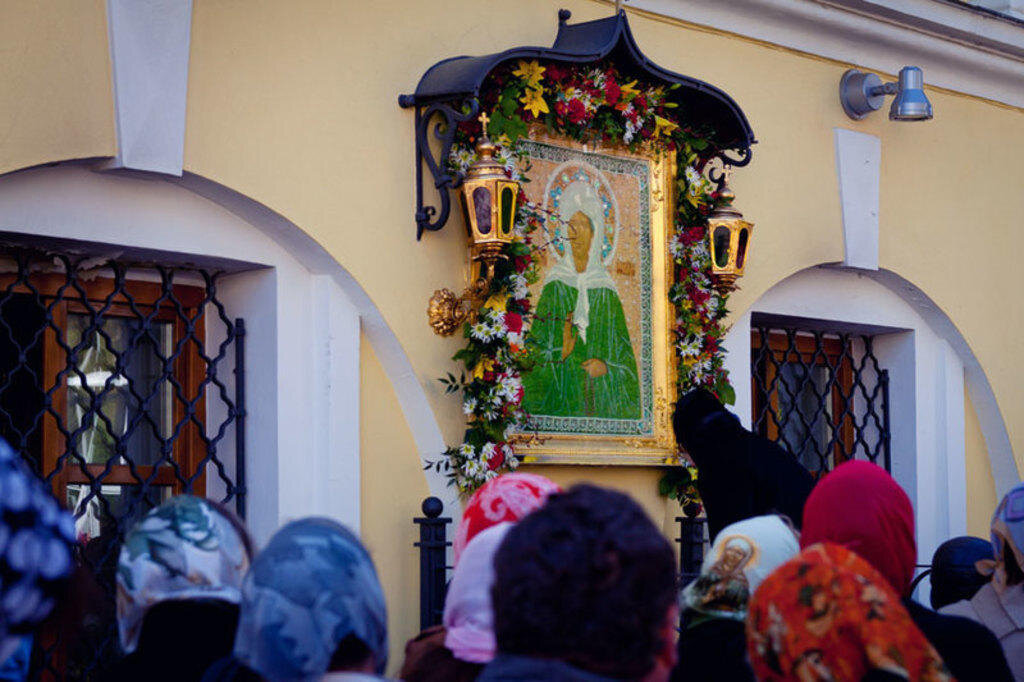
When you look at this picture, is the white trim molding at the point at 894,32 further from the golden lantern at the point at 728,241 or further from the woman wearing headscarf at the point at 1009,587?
the woman wearing headscarf at the point at 1009,587

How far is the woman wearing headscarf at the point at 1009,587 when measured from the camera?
383 cm

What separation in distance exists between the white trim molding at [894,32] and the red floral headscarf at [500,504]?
10.2 ft

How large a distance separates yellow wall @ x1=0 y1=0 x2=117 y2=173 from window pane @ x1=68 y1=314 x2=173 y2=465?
27.8 inches

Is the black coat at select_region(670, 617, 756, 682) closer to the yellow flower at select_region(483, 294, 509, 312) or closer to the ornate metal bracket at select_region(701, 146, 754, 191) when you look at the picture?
the yellow flower at select_region(483, 294, 509, 312)

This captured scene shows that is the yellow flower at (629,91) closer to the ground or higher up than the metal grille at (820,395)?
higher up

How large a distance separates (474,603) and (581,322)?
9.40ft

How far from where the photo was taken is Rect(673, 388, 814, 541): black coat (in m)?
5.24

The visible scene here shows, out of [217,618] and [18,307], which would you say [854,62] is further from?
[217,618]

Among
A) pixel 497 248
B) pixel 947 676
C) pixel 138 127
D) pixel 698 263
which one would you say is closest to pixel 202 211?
pixel 138 127

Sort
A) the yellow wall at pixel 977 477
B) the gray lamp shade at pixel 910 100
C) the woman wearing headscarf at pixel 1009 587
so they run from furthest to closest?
the yellow wall at pixel 977 477, the gray lamp shade at pixel 910 100, the woman wearing headscarf at pixel 1009 587

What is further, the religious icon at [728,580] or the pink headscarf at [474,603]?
the religious icon at [728,580]

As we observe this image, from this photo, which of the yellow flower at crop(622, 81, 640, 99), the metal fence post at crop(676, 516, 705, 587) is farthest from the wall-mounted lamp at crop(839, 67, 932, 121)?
the metal fence post at crop(676, 516, 705, 587)

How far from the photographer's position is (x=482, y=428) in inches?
229

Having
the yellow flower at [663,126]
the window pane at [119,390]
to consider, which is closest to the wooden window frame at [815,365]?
the yellow flower at [663,126]
